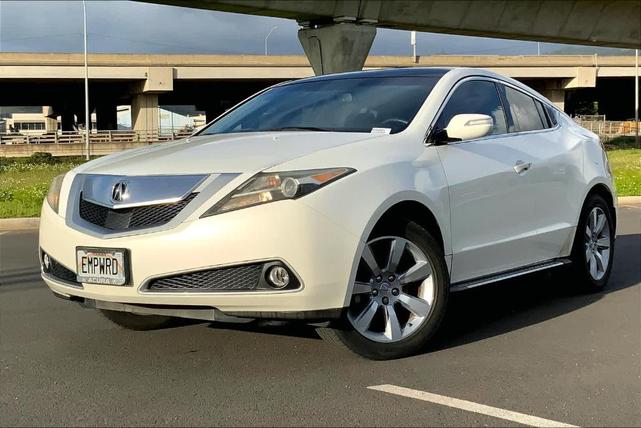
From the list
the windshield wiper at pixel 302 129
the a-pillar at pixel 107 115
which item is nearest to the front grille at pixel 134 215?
the windshield wiper at pixel 302 129

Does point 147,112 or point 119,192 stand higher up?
point 147,112

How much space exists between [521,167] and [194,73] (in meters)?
51.8

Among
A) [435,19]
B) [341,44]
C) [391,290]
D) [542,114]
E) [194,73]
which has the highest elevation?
[435,19]

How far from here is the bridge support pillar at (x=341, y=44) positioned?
1102 inches

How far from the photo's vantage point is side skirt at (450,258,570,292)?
467cm

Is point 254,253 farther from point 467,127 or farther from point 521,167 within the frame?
point 521,167

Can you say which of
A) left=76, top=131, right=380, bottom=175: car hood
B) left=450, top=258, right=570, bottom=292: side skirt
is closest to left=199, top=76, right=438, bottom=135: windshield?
left=76, top=131, right=380, bottom=175: car hood

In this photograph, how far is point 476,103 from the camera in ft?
17.2

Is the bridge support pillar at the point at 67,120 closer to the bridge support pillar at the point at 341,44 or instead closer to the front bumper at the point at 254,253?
the bridge support pillar at the point at 341,44

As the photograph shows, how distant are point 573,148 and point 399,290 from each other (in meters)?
2.52

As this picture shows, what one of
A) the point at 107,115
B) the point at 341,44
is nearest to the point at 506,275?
the point at 341,44

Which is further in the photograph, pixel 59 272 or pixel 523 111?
pixel 523 111

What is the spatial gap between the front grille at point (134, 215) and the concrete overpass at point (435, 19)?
22.1 meters

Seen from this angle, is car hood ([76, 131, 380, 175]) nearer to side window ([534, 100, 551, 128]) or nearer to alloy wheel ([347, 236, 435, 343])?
alloy wheel ([347, 236, 435, 343])
